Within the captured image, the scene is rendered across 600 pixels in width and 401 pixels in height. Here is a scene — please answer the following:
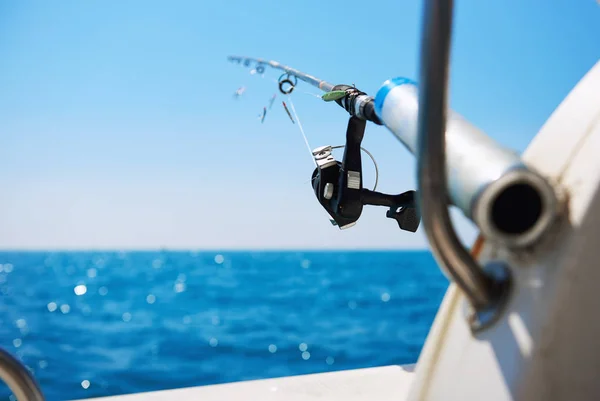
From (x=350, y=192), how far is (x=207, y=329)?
1443cm

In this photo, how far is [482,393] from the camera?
2.15ft

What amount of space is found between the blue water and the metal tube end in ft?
14.6

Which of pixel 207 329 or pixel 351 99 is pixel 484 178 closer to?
pixel 351 99

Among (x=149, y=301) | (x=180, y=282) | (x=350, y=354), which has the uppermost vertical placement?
(x=350, y=354)

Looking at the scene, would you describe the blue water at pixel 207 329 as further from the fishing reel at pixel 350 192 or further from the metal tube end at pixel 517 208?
the metal tube end at pixel 517 208

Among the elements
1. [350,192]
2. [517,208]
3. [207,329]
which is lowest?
[207,329]

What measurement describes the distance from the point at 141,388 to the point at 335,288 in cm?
1710

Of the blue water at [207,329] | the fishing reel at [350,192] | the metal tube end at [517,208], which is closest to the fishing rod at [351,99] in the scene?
the fishing reel at [350,192]

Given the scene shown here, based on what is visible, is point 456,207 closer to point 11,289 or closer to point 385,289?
point 385,289

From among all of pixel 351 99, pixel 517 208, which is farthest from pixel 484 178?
pixel 351 99

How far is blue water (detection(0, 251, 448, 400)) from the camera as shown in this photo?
9562mm

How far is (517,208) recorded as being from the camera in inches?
24.1

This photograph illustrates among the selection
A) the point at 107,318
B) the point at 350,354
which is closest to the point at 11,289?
the point at 107,318

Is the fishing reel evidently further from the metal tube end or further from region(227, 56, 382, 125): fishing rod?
the metal tube end
